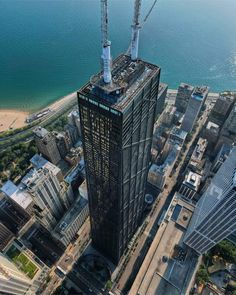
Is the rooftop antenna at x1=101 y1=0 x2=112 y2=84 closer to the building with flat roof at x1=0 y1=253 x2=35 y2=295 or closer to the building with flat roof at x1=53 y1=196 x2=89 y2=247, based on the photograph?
the building with flat roof at x1=0 y1=253 x2=35 y2=295

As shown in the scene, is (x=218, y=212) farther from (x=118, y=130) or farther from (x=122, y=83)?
(x=122, y=83)

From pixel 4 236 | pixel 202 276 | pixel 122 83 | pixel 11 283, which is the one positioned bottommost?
pixel 11 283

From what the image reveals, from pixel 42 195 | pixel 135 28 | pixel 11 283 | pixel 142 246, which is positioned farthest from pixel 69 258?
pixel 135 28

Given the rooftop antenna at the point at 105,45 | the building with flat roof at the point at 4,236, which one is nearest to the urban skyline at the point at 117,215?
the rooftop antenna at the point at 105,45

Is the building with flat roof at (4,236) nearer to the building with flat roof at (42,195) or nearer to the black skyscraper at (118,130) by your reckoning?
the building with flat roof at (42,195)

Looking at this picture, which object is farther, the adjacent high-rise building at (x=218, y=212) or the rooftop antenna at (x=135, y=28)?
the adjacent high-rise building at (x=218, y=212)

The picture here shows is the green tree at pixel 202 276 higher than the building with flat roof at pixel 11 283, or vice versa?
the green tree at pixel 202 276

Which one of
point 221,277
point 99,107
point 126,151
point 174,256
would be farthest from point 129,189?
point 221,277
